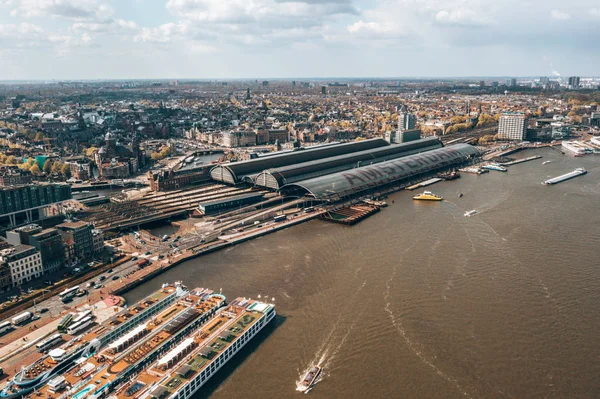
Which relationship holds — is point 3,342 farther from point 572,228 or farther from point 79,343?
point 572,228

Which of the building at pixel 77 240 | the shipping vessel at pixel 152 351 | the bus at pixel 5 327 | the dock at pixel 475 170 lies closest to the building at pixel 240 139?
the dock at pixel 475 170

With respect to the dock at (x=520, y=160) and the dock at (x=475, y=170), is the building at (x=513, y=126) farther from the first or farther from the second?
the dock at (x=475, y=170)

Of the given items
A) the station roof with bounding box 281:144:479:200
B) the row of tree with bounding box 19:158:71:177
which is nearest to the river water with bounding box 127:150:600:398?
the station roof with bounding box 281:144:479:200

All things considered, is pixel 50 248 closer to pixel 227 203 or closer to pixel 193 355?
pixel 193 355

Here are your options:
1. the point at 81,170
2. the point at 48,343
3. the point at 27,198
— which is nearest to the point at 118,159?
the point at 81,170

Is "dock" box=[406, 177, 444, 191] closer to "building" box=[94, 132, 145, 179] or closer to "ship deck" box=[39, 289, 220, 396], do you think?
"ship deck" box=[39, 289, 220, 396]

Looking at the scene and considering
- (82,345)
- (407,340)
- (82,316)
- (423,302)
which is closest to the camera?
(82,345)
